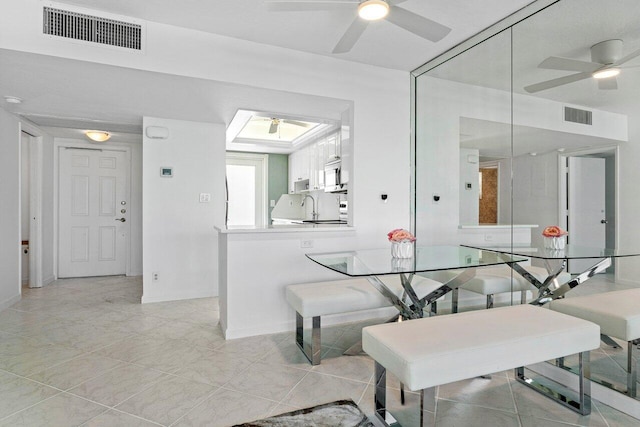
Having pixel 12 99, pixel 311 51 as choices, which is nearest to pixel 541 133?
pixel 311 51

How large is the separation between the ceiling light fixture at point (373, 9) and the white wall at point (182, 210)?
2.80 m

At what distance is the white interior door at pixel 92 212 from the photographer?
Answer: 5.18 metres

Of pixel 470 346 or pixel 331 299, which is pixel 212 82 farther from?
pixel 470 346

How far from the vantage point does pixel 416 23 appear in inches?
85.9

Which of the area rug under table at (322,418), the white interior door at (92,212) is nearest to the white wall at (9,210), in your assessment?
the white interior door at (92,212)

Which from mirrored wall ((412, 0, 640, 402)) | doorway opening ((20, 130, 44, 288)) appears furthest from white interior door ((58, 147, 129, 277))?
mirrored wall ((412, 0, 640, 402))

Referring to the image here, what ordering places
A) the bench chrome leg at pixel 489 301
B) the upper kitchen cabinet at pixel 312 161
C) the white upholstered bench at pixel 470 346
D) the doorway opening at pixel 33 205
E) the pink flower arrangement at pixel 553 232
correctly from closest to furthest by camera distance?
1. the white upholstered bench at pixel 470 346
2. the pink flower arrangement at pixel 553 232
3. the bench chrome leg at pixel 489 301
4. the doorway opening at pixel 33 205
5. the upper kitchen cabinet at pixel 312 161

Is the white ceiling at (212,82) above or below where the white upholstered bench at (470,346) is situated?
above

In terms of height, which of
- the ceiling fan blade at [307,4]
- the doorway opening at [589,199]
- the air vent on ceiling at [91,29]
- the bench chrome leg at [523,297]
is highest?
the air vent on ceiling at [91,29]

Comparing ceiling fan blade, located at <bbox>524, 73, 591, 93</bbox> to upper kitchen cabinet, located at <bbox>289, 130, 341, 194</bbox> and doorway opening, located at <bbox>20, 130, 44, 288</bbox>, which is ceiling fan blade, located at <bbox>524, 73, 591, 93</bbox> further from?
doorway opening, located at <bbox>20, 130, 44, 288</bbox>

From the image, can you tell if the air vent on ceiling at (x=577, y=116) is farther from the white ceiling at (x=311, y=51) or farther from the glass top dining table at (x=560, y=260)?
the glass top dining table at (x=560, y=260)

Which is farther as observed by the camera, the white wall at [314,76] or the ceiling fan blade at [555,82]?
the white wall at [314,76]

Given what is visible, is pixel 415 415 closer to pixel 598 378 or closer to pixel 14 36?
pixel 598 378

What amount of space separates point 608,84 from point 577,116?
0.75 ft
